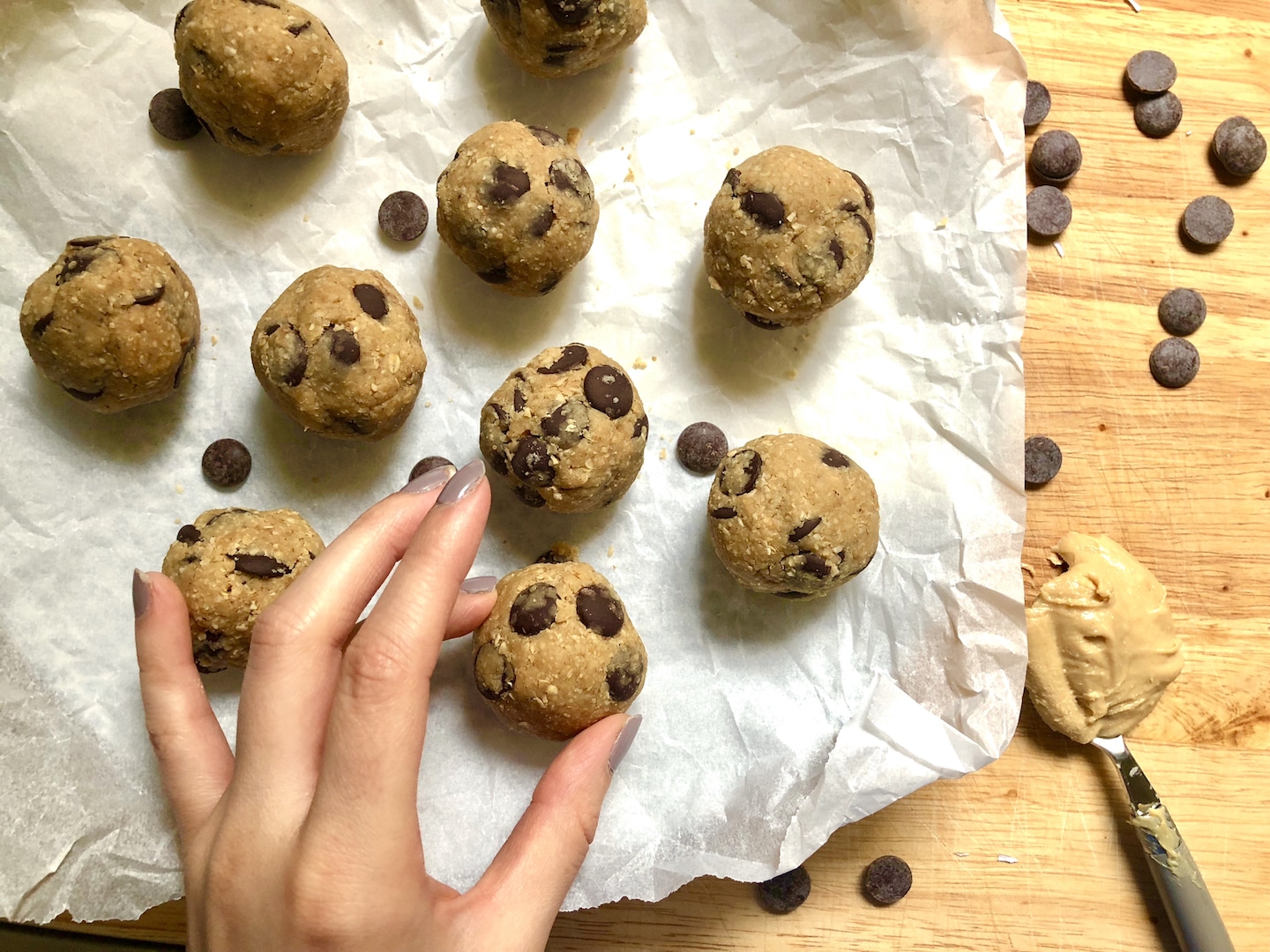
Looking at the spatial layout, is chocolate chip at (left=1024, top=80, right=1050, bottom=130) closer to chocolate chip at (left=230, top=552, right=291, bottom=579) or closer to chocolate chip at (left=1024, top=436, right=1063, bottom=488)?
chocolate chip at (left=1024, top=436, right=1063, bottom=488)

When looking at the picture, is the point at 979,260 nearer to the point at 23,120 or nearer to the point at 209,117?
the point at 209,117

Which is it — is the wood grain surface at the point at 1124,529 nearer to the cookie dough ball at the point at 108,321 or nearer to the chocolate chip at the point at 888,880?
the chocolate chip at the point at 888,880

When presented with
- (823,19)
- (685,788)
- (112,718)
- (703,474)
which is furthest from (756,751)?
(823,19)

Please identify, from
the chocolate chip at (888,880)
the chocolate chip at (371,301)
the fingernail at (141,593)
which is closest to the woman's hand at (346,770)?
the fingernail at (141,593)

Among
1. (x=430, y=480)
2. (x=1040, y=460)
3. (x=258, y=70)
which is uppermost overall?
(x=258, y=70)

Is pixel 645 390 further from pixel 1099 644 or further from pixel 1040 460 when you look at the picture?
pixel 1099 644

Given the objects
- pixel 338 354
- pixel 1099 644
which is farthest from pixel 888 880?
pixel 338 354

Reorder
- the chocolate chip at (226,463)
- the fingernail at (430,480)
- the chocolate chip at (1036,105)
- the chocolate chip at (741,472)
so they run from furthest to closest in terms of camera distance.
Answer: the chocolate chip at (1036,105) < the chocolate chip at (226,463) < the chocolate chip at (741,472) < the fingernail at (430,480)
